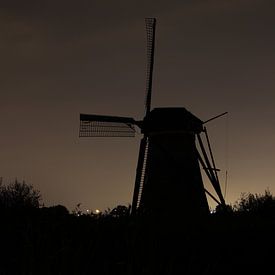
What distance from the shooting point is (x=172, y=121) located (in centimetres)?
3064

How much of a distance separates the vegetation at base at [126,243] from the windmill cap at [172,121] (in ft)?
37.6

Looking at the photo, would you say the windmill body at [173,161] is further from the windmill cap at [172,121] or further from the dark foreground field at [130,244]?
the dark foreground field at [130,244]

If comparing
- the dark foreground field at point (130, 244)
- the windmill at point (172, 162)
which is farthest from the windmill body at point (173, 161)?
the dark foreground field at point (130, 244)

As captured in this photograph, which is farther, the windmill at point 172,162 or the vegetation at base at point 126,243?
the windmill at point 172,162

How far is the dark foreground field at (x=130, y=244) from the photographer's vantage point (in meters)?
7.59

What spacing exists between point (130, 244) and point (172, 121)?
22.8m

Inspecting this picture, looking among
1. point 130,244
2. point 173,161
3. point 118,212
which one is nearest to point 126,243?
point 130,244

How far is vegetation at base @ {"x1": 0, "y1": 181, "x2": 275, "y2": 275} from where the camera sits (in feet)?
25.2

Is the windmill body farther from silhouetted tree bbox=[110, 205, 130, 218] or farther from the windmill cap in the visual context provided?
silhouetted tree bbox=[110, 205, 130, 218]

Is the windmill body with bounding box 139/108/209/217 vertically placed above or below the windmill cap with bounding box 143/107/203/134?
below

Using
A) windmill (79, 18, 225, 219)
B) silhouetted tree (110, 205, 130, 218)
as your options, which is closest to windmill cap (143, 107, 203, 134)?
windmill (79, 18, 225, 219)

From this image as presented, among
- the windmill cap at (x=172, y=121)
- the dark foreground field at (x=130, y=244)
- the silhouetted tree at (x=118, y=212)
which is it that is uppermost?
the windmill cap at (x=172, y=121)

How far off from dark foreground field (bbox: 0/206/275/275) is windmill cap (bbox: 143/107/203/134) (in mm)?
11770

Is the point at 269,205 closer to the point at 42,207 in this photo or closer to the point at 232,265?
the point at 232,265
